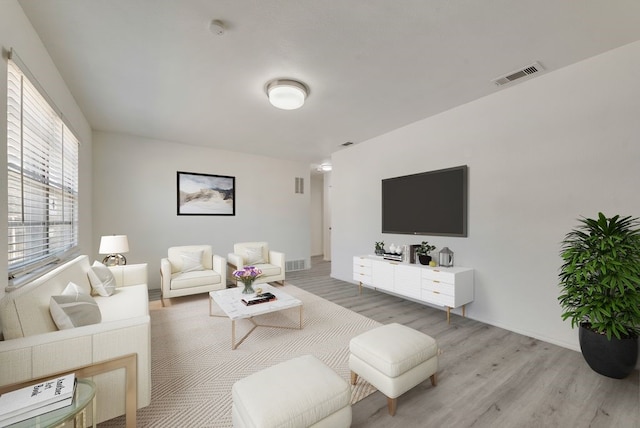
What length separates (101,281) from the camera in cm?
288

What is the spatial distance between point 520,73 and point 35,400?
14.0 ft

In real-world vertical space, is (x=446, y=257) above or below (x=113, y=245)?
below

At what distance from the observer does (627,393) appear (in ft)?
6.24

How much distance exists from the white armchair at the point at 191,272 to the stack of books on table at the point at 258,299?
4.42ft

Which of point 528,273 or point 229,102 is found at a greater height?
point 229,102

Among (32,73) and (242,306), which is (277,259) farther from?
(32,73)

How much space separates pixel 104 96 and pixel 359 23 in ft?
10.3

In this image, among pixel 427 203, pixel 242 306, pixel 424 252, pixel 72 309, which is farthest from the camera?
pixel 427 203

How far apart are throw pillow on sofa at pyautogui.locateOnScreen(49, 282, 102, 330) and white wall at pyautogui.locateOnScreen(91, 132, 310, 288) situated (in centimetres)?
285

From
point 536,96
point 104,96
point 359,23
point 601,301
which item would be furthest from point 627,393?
point 104,96

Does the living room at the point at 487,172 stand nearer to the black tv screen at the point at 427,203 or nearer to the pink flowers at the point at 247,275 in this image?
the black tv screen at the point at 427,203

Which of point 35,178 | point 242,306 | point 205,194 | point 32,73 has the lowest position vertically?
point 242,306

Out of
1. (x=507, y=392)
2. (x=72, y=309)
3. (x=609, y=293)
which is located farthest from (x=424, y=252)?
(x=72, y=309)

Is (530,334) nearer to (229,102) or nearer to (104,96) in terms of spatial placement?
(229,102)
